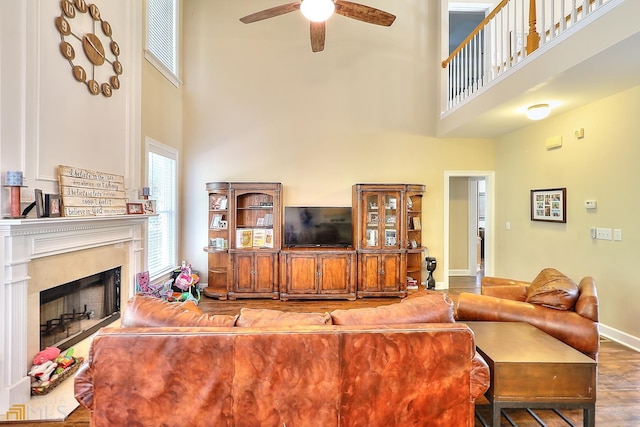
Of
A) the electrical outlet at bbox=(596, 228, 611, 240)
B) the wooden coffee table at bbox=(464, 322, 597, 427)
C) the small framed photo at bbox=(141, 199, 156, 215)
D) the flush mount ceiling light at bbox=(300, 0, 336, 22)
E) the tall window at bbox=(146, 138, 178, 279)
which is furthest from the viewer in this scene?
the tall window at bbox=(146, 138, 178, 279)

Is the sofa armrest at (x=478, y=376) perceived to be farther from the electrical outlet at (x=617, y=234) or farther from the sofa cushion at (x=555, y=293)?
the electrical outlet at (x=617, y=234)

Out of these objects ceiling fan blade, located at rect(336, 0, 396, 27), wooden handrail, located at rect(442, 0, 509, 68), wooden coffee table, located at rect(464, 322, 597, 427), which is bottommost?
wooden coffee table, located at rect(464, 322, 597, 427)

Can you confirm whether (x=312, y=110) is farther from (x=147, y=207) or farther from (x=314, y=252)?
(x=147, y=207)

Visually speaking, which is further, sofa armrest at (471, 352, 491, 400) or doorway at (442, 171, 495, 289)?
doorway at (442, 171, 495, 289)

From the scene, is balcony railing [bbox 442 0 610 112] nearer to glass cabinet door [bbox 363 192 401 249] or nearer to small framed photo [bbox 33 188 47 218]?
glass cabinet door [bbox 363 192 401 249]

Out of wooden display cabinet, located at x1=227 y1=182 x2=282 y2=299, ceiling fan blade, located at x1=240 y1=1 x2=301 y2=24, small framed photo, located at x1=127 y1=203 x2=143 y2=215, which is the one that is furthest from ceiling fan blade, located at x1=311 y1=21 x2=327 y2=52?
small framed photo, located at x1=127 y1=203 x2=143 y2=215

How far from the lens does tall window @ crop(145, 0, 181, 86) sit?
421 cm

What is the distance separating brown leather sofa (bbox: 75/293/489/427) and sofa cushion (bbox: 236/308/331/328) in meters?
0.03

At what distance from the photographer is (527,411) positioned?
214cm

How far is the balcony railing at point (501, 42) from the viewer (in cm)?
335

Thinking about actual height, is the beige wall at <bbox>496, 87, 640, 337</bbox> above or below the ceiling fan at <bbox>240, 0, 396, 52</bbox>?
below

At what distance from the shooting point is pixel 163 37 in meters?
4.61

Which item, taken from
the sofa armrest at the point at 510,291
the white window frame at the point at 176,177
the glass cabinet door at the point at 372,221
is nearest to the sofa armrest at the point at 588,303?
the sofa armrest at the point at 510,291

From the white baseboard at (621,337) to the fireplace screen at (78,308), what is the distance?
17.8 ft
